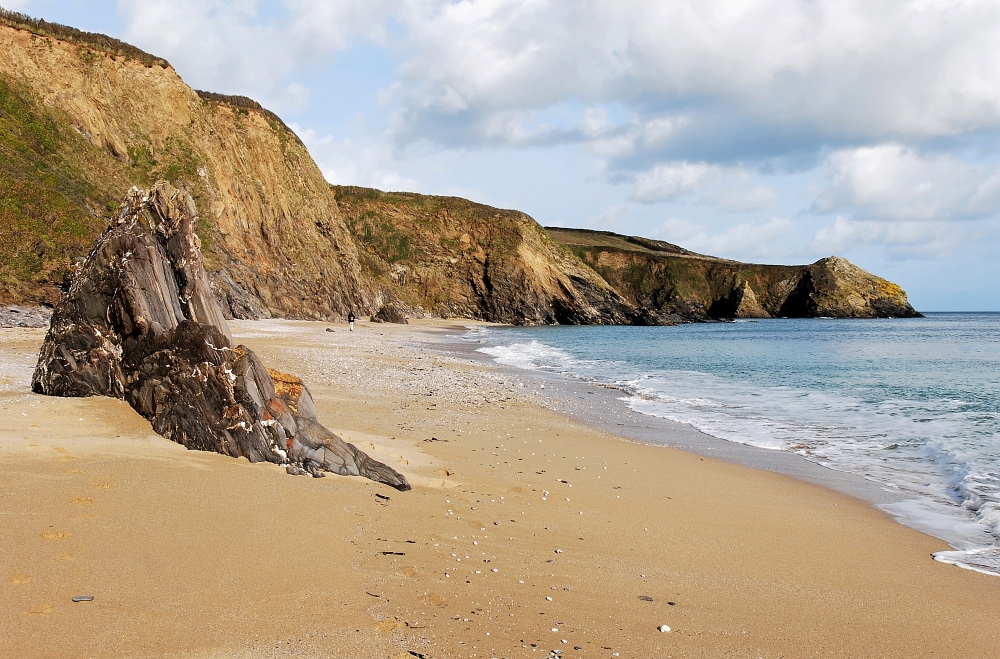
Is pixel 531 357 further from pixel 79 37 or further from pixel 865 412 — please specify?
pixel 79 37

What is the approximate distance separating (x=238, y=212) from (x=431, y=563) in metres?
40.9

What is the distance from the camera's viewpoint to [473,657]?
335 cm

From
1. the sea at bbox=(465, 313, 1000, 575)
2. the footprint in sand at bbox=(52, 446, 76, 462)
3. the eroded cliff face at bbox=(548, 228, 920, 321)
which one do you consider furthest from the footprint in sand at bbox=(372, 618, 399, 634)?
the eroded cliff face at bbox=(548, 228, 920, 321)

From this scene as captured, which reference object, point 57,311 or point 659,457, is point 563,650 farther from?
point 57,311

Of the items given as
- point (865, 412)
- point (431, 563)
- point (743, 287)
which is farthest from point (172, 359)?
point (743, 287)

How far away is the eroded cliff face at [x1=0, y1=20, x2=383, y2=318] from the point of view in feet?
85.9

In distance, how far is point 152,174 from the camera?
35500 millimetres

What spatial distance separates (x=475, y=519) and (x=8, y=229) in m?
26.5

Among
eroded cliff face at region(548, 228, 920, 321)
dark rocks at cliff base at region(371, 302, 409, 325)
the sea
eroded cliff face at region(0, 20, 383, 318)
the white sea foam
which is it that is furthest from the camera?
eroded cliff face at region(548, 228, 920, 321)

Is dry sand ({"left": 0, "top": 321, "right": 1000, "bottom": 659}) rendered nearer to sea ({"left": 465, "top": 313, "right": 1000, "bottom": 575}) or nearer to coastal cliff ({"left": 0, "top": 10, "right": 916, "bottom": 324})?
sea ({"left": 465, "top": 313, "right": 1000, "bottom": 575})

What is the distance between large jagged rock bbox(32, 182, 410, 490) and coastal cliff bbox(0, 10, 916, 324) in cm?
435

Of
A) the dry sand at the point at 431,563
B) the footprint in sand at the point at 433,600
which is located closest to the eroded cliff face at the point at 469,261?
the dry sand at the point at 431,563

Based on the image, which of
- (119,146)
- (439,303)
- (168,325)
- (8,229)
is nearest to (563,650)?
(168,325)

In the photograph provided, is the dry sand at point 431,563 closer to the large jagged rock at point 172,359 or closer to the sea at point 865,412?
the large jagged rock at point 172,359
